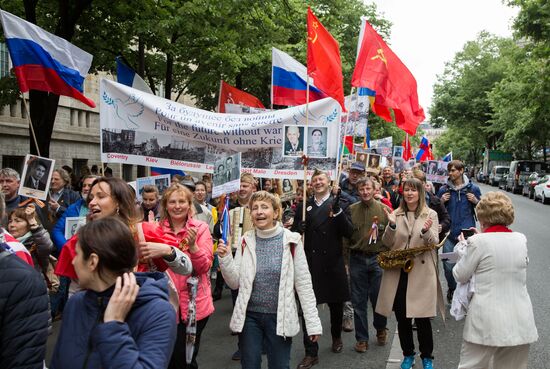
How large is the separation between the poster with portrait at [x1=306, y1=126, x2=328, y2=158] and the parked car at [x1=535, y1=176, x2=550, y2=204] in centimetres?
2551

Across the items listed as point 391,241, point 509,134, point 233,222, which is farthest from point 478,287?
point 509,134

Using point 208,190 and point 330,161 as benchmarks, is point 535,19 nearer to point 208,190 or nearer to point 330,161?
point 208,190

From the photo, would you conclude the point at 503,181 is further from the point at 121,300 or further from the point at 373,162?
the point at 121,300

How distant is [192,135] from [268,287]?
9.48 ft

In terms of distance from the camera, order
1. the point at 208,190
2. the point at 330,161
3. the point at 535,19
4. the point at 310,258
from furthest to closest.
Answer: the point at 535,19 < the point at 208,190 < the point at 330,161 < the point at 310,258

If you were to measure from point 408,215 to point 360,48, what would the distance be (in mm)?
3704

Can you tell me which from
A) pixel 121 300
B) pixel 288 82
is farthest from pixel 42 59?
pixel 121 300

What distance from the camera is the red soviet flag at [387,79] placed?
8.43 meters

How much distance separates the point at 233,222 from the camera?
22.2 ft

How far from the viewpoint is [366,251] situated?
6.22 m

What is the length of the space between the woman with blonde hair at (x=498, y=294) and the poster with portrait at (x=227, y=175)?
7.41ft

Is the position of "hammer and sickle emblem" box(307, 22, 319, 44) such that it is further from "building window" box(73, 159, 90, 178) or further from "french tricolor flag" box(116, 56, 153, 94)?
"building window" box(73, 159, 90, 178)

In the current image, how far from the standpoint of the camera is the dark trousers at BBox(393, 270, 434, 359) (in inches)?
204

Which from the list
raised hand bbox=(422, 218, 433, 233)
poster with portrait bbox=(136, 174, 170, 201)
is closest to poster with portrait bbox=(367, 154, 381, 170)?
poster with portrait bbox=(136, 174, 170, 201)
